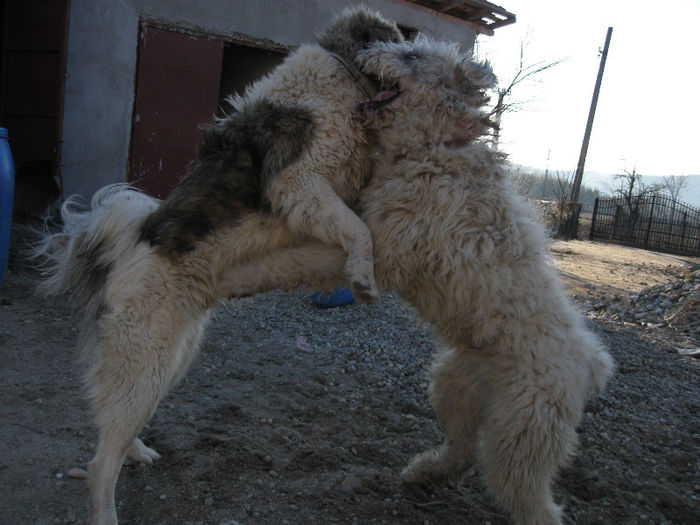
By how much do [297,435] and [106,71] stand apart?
6346mm

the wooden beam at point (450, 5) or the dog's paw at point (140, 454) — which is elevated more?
the wooden beam at point (450, 5)

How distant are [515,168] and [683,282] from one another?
22.0ft

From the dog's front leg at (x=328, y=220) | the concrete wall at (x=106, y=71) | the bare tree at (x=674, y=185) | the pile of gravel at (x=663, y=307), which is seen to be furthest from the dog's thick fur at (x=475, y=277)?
the bare tree at (x=674, y=185)

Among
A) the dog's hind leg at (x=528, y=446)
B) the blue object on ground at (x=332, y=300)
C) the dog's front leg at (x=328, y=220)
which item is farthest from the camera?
the blue object on ground at (x=332, y=300)

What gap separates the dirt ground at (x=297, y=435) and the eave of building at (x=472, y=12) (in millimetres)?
7277

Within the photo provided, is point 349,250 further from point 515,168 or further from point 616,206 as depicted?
point 616,206

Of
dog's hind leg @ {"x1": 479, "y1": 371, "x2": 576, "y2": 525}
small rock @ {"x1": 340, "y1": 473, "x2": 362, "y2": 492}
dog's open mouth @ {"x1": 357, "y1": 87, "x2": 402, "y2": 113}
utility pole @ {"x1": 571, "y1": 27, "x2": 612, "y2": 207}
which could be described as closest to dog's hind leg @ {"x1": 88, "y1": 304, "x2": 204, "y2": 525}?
small rock @ {"x1": 340, "y1": 473, "x2": 362, "y2": 492}

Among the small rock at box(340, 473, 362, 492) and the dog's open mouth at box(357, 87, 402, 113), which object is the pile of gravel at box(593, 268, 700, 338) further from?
the dog's open mouth at box(357, 87, 402, 113)

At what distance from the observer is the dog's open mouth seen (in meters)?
2.69

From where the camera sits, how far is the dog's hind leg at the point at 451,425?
2.86 metres

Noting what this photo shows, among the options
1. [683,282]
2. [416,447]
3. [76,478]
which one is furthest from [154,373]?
[683,282]

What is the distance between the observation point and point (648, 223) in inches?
817

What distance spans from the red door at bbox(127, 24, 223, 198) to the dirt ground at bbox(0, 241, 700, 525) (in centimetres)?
307

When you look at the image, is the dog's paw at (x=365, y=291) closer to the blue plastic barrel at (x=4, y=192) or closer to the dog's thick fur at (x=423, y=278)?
the dog's thick fur at (x=423, y=278)
